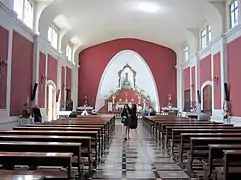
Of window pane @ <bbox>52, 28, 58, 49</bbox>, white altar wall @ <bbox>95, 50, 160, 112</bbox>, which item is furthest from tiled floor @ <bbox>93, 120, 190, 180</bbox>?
white altar wall @ <bbox>95, 50, 160, 112</bbox>

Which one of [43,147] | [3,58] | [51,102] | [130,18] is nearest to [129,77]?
[130,18]

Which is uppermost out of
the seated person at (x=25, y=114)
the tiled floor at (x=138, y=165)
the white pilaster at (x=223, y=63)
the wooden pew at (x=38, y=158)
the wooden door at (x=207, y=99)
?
the white pilaster at (x=223, y=63)

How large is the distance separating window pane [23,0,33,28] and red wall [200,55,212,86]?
8050 millimetres

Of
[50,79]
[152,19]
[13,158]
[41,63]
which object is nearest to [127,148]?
[13,158]

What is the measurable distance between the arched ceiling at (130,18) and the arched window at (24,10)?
21.9 inches

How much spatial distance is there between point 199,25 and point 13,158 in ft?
48.5

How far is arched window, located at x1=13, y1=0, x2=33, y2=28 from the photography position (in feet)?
36.8

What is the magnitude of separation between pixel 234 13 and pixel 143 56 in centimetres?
1153

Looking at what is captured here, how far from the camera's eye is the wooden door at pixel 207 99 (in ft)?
50.2

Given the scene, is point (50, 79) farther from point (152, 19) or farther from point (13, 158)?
point (13, 158)

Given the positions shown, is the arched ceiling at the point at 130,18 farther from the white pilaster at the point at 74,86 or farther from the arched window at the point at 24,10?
the white pilaster at the point at 74,86

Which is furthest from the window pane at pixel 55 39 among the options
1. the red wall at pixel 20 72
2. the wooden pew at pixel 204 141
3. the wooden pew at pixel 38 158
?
the wooden pew at pixel 38 158

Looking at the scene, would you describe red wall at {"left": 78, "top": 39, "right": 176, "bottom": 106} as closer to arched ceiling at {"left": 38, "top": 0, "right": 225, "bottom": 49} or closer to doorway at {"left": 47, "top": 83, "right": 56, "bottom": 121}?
arched ceiling at {"left": 38, "top": 0, "right": 225, "bottom": 49}

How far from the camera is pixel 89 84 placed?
23.2 metres
